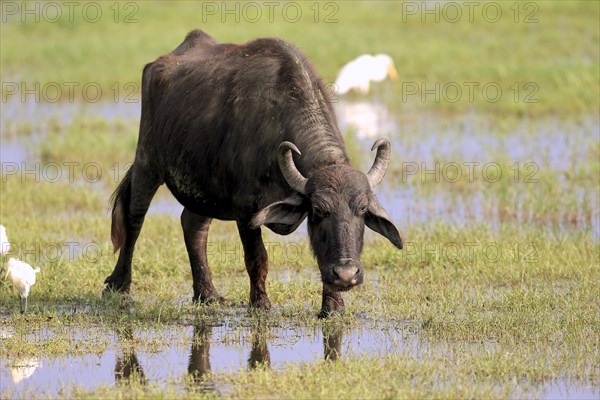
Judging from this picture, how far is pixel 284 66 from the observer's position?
8.53 metres

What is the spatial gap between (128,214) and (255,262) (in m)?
1.71

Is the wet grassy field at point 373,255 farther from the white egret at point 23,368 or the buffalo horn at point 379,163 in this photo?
the buffalo horn at point 379,163

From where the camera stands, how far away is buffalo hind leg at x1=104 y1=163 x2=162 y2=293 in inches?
377

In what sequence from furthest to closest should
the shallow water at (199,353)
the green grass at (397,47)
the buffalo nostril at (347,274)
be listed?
the green grass at (397,47) → the buffalo nostril at (347,274) → the shallow water at (199,353)

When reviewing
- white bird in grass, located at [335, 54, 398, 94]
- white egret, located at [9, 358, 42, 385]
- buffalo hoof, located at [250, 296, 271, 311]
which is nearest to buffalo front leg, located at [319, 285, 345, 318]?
buffalo hoof, located at [250, 296, 271, 311]

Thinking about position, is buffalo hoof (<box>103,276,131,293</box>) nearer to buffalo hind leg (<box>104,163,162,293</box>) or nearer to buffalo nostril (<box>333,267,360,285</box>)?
buffalo hind leg (<box>104,163,162,293</box>)

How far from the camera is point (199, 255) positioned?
31.2ft

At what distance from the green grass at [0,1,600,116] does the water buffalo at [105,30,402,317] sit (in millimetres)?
9440

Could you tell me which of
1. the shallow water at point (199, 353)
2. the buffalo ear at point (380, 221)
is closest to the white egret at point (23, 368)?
the shallow water at point (199, 353)

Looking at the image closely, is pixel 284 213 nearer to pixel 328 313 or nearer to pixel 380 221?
pixel 380 221

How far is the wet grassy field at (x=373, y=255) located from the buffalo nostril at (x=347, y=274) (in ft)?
1.65

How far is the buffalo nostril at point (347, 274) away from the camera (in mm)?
7379

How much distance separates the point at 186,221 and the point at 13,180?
16.4 ft

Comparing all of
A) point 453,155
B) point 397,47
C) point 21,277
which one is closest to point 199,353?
point 21,277
